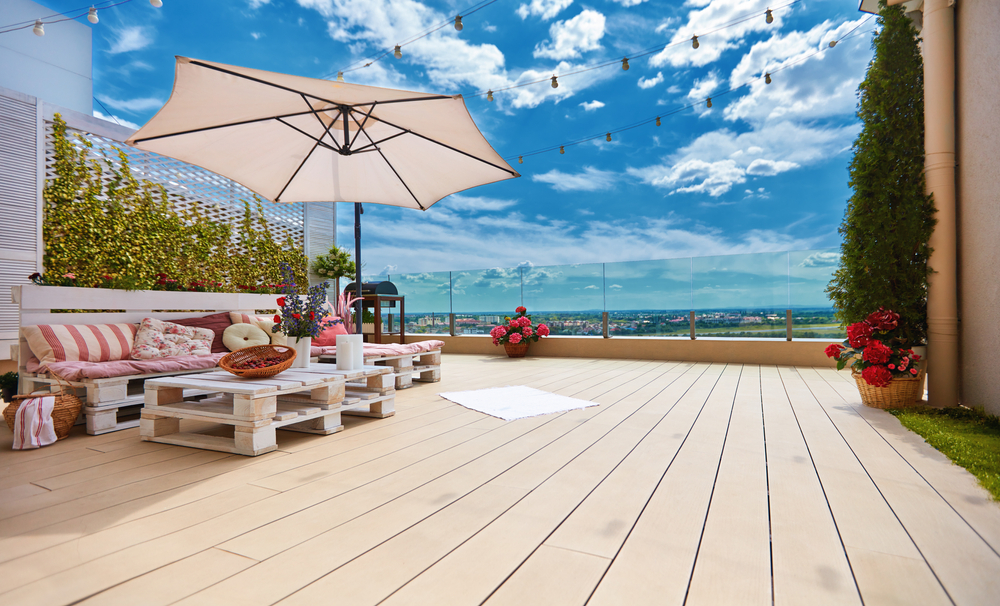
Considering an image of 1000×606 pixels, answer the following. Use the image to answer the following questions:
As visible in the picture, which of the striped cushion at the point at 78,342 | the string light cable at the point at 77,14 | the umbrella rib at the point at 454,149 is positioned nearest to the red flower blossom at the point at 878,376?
the umbrella rib at the point at 454,149

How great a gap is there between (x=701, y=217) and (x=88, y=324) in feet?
121

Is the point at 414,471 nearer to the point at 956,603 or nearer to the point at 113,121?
the point at 956,603

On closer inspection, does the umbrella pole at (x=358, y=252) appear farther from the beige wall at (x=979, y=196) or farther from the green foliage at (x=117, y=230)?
the beige wall at (x=979, y=196)

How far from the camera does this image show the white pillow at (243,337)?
156 inches

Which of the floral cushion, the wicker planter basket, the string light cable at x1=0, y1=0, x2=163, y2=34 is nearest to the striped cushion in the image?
the floral cushion

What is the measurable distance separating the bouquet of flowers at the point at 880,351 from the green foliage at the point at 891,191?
0.16m

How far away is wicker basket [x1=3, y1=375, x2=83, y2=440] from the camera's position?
243cm

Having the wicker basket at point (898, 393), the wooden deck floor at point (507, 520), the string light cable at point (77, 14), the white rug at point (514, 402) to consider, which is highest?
the string light cable at point (77, 14)

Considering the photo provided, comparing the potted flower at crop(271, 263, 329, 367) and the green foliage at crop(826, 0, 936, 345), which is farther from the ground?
the green foliage at crop(826, 0, 936, 345)

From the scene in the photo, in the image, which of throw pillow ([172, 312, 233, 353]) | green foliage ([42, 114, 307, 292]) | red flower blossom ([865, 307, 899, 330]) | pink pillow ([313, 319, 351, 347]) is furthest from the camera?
green foliage ([42, 114, 307, 292])

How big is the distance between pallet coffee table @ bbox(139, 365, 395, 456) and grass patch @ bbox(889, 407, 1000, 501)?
9.28 ft

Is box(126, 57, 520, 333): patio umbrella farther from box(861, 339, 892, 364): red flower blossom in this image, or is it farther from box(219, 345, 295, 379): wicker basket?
box(861, 339, 892, 364): red flower blossom

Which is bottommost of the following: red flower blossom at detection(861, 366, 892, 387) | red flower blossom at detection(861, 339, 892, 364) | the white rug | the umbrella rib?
the white rug

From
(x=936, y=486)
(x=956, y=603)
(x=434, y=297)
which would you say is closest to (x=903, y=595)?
(x=956, y=603)
